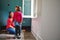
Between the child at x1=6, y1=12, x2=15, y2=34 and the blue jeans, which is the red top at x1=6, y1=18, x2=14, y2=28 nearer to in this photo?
the child at x1=6, y1=12, x2=15, y2=34

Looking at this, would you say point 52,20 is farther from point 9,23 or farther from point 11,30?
point 9,23

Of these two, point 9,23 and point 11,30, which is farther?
point 9,23

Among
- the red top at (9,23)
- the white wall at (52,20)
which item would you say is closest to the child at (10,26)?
the red top at (9,23)

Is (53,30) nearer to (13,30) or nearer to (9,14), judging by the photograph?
(13,30)

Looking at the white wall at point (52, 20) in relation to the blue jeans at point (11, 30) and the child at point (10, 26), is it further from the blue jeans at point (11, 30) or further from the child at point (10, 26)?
the child at point (10, 26)

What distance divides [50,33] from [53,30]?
117 mm

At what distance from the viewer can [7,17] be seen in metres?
7.59

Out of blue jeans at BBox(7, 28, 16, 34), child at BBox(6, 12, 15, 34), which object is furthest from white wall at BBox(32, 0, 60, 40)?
child at BBox(6, 12, 15, 34)

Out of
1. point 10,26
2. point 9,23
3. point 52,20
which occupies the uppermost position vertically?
point 52,20

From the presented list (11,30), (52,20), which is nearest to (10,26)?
(11,30)

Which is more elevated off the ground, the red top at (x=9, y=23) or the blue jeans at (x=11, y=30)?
the red top at (x=9, y=23)

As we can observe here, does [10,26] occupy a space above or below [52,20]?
below

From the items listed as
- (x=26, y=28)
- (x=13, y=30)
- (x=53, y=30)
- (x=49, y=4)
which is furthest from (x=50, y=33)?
(x=26, y=28)

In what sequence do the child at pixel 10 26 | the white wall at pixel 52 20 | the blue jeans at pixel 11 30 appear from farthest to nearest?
the child at pixel 10 26 → the blue jeans at pixel 11 30 → the white wall at pixel 52 20
